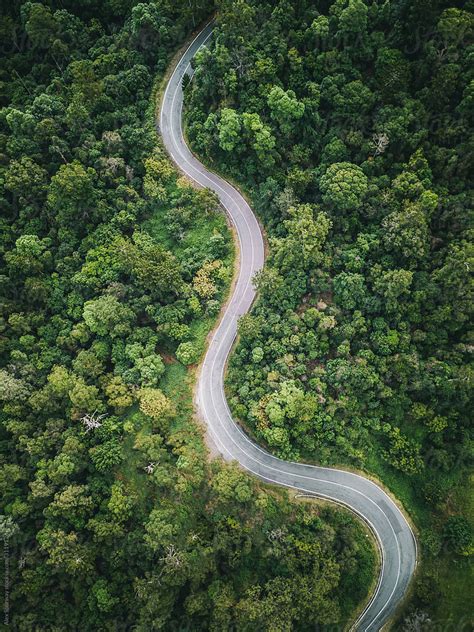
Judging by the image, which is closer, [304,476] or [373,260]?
[304,476]

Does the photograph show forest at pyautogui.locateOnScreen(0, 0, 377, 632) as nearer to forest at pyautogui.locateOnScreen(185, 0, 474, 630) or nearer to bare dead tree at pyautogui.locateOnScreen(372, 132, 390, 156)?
forest at pyautogui.locateOnScreen(185, 0, 474, 630)

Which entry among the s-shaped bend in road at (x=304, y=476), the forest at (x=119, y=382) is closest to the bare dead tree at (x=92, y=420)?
the forest at (x=119, y=382)

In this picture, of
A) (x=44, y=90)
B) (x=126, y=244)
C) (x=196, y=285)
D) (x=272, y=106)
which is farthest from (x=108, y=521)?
(x=44, y=90)

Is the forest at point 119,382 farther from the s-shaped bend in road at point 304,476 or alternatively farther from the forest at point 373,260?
the forest at point 373,260

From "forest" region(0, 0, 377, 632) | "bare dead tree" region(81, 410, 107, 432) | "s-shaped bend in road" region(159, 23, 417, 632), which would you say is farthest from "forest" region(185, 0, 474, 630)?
"bare dead tree" region(81, 410, 107, 432)

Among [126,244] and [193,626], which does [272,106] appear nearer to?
[126,244]

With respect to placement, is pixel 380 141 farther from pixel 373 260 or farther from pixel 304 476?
pixel 304 476

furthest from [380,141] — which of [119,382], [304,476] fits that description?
[119,382]

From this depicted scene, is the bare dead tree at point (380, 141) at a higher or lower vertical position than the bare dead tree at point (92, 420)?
higher
